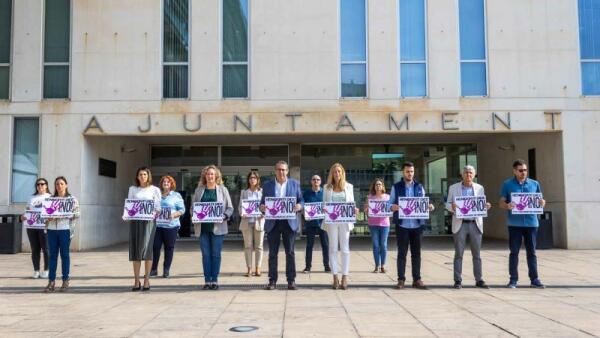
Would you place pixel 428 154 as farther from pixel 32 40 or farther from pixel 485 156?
pixel 32 40

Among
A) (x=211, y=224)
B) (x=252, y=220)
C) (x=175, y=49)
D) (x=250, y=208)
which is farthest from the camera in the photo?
(x=175, y=49)

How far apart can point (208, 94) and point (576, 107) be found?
10.3 metres

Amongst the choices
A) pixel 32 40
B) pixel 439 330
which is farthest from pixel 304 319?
pixel 32 40

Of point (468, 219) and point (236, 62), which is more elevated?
point (236, 62)

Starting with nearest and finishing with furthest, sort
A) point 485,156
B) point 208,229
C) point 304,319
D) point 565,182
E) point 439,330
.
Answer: point 439,330
point 304,319
point 208,229
point 565,182
point 485,156

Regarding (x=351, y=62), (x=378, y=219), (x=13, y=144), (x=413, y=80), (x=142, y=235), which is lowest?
(x=142, y=235)

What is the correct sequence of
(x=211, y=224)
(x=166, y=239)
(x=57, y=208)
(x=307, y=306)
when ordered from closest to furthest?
1. (x=307, y=306)
2. (x=57, y=208)
3. (x=211, y=224)
4. (x=166, y=239)

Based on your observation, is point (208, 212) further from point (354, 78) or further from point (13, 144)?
point (13, 144)

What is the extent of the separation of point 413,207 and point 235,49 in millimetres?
9294

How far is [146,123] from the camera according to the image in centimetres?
1606

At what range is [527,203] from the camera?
367 inches

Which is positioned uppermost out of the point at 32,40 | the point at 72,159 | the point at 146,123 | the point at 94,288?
the point at 32,40

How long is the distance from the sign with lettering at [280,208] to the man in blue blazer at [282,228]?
69 mm

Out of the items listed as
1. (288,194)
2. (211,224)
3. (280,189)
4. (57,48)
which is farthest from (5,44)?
(288,194)
